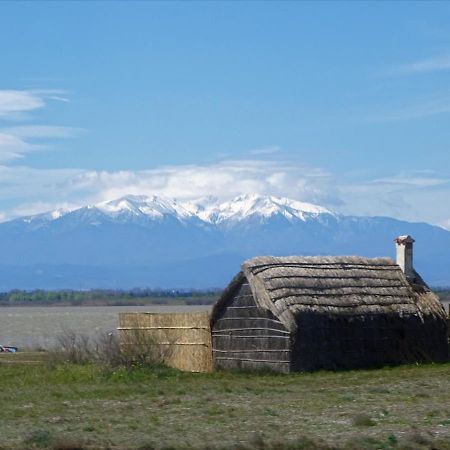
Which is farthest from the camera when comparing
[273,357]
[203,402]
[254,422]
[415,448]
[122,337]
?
[122,337]

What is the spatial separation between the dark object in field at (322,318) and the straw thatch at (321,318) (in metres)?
0.03

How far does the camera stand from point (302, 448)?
17531 mm

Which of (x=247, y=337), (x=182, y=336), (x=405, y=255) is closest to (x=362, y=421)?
(x=247, y=337)

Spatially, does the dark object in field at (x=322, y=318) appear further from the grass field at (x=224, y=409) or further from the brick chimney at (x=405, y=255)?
the grass field at (x=224, y=409)

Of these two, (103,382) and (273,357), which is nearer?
(103,382)

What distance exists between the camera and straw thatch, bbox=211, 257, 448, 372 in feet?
108

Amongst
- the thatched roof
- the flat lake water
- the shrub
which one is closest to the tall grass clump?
the thatched roof

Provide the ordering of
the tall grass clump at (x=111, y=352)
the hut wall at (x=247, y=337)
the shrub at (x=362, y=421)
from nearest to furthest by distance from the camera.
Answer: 1. the shrub at (x=362, y=421)
2. the tall grass clump at (x=111, y=352)
3. the hut wall at (x=247, y=337)

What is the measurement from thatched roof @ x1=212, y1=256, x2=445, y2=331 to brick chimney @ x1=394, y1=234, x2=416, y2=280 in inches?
8.0

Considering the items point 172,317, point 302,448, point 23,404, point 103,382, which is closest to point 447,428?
point 302,448

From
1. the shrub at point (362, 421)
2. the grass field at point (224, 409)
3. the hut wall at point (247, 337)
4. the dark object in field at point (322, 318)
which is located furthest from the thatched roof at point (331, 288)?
the shrub at point (362, 421)

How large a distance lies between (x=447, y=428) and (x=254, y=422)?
333cm

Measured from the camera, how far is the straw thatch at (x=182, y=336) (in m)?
35.4

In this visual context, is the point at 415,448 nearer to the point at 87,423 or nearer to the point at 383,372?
the point at 87,423
